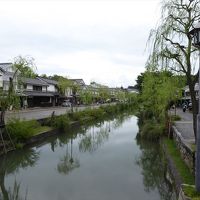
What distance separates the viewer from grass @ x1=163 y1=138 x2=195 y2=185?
8.66m

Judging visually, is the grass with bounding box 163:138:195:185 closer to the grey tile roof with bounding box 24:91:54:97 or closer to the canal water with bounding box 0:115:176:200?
the canal water with bounding box 0:115:176:200

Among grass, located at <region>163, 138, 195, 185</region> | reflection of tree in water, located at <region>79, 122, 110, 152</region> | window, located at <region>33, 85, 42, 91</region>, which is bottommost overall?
reflection of tree in water, located at <region>79, 122, 110, 152</region>

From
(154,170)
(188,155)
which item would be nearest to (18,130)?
(154,170)

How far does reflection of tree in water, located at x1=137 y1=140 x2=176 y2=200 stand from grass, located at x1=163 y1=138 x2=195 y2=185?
2.44 feet

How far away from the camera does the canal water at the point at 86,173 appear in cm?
1013

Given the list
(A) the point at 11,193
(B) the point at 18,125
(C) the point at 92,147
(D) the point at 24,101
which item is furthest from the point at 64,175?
(D) the point at 24,101

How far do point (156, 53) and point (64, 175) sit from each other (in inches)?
243

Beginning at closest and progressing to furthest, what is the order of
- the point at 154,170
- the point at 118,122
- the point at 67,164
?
the point at 154,170 → the point at 67,164 → the point at 118,122

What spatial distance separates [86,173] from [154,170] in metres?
3.04

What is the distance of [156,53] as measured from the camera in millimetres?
10664

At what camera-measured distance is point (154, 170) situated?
1332 cm

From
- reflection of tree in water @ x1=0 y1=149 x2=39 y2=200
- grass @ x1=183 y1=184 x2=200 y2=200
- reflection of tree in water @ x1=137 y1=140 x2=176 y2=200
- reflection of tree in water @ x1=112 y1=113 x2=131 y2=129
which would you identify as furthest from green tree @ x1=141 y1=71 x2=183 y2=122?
grass @ x1=183 y1=184 x2=200 y2=200

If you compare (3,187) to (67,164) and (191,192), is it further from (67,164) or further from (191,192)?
(191,192)

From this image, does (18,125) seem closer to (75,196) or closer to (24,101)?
(75,196)
